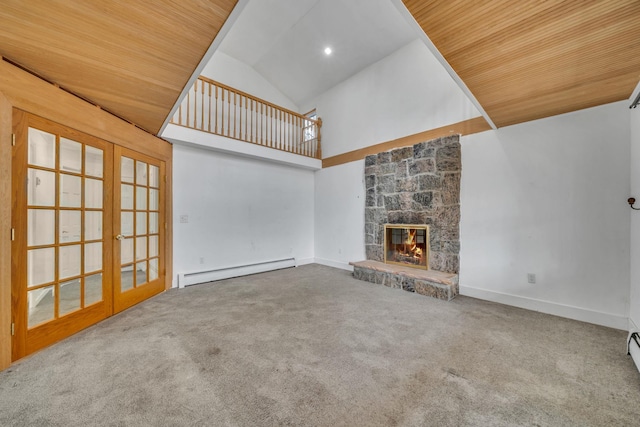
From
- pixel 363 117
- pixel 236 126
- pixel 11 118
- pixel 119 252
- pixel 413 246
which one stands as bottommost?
pixel 413 246

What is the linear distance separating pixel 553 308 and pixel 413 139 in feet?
10.1

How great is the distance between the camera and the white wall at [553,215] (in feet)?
8.50

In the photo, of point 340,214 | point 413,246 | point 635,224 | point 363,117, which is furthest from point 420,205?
point 363,117

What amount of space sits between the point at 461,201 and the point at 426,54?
2.65 meters

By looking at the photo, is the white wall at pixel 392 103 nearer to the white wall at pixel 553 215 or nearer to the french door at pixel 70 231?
the white wall at pixel 553 215

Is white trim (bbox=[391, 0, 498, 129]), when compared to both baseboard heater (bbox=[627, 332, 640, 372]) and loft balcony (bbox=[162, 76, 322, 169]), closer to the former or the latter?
baseboard heater (bbox=[627, 332, 640, 372])

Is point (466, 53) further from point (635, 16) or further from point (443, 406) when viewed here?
point (443, 406)

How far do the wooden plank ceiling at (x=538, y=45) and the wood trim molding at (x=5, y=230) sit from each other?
120 inches

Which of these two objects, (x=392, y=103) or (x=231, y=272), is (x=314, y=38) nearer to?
(x=392, y=103)

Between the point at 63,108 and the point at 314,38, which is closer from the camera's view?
the point at 63,108

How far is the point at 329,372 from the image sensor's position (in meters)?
1.83

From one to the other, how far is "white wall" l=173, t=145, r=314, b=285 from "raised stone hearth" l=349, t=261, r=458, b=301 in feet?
→ 6.76

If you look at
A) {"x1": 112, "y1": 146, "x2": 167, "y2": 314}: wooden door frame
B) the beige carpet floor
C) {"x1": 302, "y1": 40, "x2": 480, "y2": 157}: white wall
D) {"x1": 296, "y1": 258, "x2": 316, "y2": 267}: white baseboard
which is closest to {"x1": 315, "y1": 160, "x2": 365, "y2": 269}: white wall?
{"x1": 296, "y1": 258, "x2": 316, "y2": 267}: white baseboard

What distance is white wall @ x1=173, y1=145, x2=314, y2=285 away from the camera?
429 centimetres
